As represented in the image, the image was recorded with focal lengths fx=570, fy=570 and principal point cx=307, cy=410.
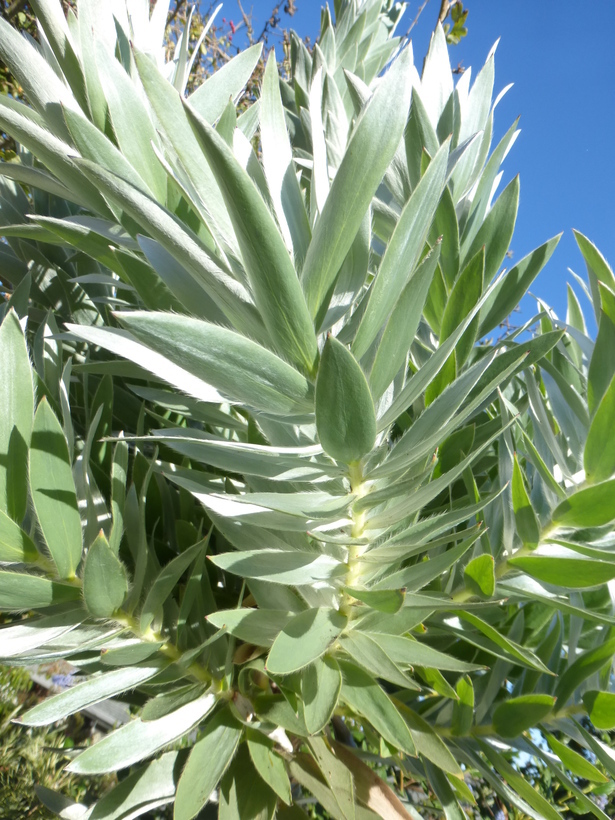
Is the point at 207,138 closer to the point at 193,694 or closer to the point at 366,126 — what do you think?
the point at 366,126

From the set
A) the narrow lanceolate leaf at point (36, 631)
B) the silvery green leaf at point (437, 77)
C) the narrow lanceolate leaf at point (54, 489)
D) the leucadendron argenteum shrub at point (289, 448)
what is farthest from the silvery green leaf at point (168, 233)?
the silvery green leaf at point (437, 77)

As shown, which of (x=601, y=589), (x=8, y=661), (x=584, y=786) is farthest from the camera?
(x=584, y=786)

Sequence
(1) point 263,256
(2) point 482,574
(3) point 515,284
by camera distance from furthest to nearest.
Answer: (3) point 515,284 → (2) point 482,574 → (1) point 263,256

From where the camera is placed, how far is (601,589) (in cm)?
43

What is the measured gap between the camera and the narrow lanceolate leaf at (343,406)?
231 millimetres

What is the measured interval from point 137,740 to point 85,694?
5 centimetres

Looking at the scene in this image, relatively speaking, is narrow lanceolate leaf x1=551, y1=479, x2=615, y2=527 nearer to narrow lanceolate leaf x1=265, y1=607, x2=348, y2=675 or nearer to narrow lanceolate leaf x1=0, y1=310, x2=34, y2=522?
narrow lanceolate leaf x1=265, y1=607, x2=348, y2=675

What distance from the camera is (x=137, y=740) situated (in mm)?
Answer: 354

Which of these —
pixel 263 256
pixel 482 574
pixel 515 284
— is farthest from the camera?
pixel 515 284

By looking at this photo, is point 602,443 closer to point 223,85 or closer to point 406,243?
point 406,243

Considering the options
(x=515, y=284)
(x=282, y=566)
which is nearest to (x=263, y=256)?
(x=282, y=566)

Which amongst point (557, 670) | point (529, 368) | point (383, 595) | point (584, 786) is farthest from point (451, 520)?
point (584, 786)

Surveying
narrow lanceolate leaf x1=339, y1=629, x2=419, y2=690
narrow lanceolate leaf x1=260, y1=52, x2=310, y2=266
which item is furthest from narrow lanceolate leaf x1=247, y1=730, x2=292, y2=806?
narrow lanceolate leaf x1=260, y1=52, x2=310, y2=266

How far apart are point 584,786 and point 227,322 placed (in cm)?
84
